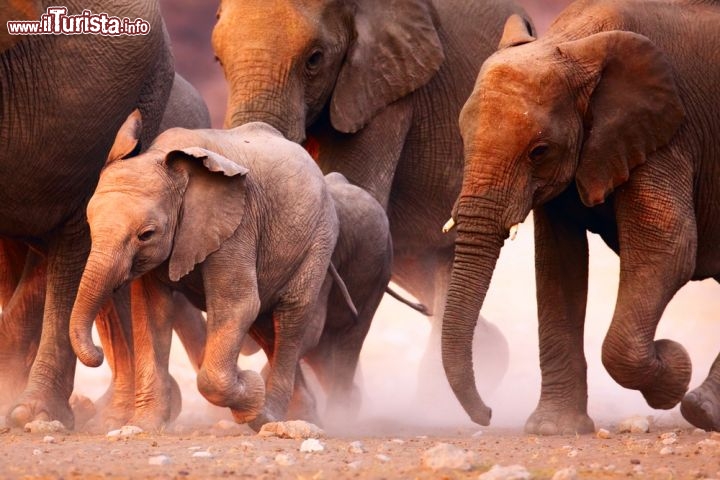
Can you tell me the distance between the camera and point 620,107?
27.4 ft

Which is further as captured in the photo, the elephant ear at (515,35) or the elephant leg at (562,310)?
the elephant leg at (562,310)

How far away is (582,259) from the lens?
8.95m

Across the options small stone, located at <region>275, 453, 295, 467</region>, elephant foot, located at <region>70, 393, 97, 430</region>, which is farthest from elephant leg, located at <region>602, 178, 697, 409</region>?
elephant foot, located at <region>70, 393, 97, 430</region>

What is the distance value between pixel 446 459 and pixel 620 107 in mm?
2417

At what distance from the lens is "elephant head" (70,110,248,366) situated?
25.0 ft

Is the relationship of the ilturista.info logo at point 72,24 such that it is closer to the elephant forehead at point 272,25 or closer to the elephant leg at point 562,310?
the elephant forehead at point 272,25

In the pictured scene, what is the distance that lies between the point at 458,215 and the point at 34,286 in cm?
235

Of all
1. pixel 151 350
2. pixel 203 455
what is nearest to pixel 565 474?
pixel 203 455

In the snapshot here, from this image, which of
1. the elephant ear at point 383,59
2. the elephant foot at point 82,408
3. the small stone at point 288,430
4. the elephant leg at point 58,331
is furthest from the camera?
the elephant ear at point 383,59

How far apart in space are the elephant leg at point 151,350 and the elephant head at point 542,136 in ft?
3.95

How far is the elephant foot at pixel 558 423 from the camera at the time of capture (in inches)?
344

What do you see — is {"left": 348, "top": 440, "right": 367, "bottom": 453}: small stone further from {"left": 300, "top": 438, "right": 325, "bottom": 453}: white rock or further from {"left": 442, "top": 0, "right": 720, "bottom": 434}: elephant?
{"left": 442, "top": 0, "right": 720, "bottom": 434}: elephant

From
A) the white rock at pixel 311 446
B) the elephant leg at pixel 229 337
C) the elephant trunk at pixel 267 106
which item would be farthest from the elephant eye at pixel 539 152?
the elephant trunk at pixel 267 106

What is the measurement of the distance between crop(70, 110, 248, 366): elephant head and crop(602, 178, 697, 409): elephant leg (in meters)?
1.70
